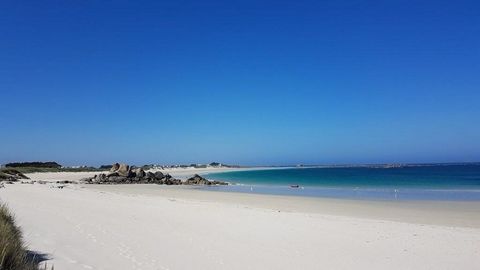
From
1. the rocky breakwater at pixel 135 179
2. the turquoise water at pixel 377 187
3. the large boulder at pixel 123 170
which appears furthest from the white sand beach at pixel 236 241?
the large boulder at pixel 123 170

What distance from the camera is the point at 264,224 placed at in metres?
13.1

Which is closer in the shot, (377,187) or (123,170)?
(377,187)

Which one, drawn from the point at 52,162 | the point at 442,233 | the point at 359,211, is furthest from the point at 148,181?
the point at 52,162

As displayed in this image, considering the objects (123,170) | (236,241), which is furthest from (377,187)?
(236,241)

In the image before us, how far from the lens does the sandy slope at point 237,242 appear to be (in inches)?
318

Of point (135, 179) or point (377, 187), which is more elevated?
point (135, 179)

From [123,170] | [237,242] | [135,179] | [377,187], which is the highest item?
[123,170]

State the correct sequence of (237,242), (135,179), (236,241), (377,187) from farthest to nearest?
(135,179) < (377,187) < (236,241) < (237,242)

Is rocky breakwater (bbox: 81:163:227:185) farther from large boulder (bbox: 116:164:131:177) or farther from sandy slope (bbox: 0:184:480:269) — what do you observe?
sandy slope (bbox: 0:184:480:269)

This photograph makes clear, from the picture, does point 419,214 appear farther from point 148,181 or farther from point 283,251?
point 148,181

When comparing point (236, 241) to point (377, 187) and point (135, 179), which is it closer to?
point (377, 187)

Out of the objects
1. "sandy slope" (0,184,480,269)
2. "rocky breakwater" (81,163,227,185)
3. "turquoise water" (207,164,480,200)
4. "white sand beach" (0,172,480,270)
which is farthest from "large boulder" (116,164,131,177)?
"sandy slope" (0,184,480,269)

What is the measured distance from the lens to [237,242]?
10172 millimetres

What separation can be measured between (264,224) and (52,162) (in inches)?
3616
